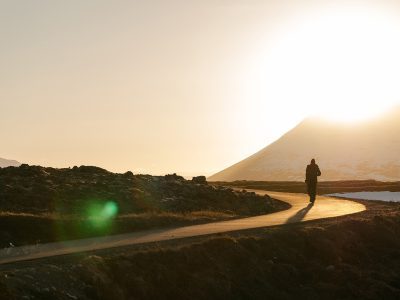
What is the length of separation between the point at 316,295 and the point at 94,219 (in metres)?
9.82

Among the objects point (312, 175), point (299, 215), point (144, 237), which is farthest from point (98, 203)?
point (312, 175)

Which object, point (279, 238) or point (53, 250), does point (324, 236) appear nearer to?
point (279, 238)

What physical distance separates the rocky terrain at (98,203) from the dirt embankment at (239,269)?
202 inches

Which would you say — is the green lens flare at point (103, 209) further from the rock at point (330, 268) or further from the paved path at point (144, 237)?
the rock at point (330, 268)

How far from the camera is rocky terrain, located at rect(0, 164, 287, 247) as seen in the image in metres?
21.1

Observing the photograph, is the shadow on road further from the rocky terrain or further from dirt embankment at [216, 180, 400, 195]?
dirt embankment at [216, 180, 400, 195]

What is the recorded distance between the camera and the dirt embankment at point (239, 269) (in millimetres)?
13750

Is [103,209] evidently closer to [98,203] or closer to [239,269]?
[98,203]

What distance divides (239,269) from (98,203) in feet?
48.7

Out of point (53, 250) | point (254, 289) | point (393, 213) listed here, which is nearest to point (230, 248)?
point (254, 289)

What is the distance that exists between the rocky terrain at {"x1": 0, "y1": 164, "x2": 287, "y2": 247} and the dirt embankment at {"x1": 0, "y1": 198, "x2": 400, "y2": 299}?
16.8ft

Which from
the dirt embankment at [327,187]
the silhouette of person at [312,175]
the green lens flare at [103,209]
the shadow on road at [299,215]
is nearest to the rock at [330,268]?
the shadow on road at [299,215]

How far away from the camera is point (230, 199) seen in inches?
1510

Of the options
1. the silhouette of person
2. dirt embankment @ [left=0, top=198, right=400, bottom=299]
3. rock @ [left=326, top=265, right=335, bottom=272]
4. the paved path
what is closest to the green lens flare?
the paved path
